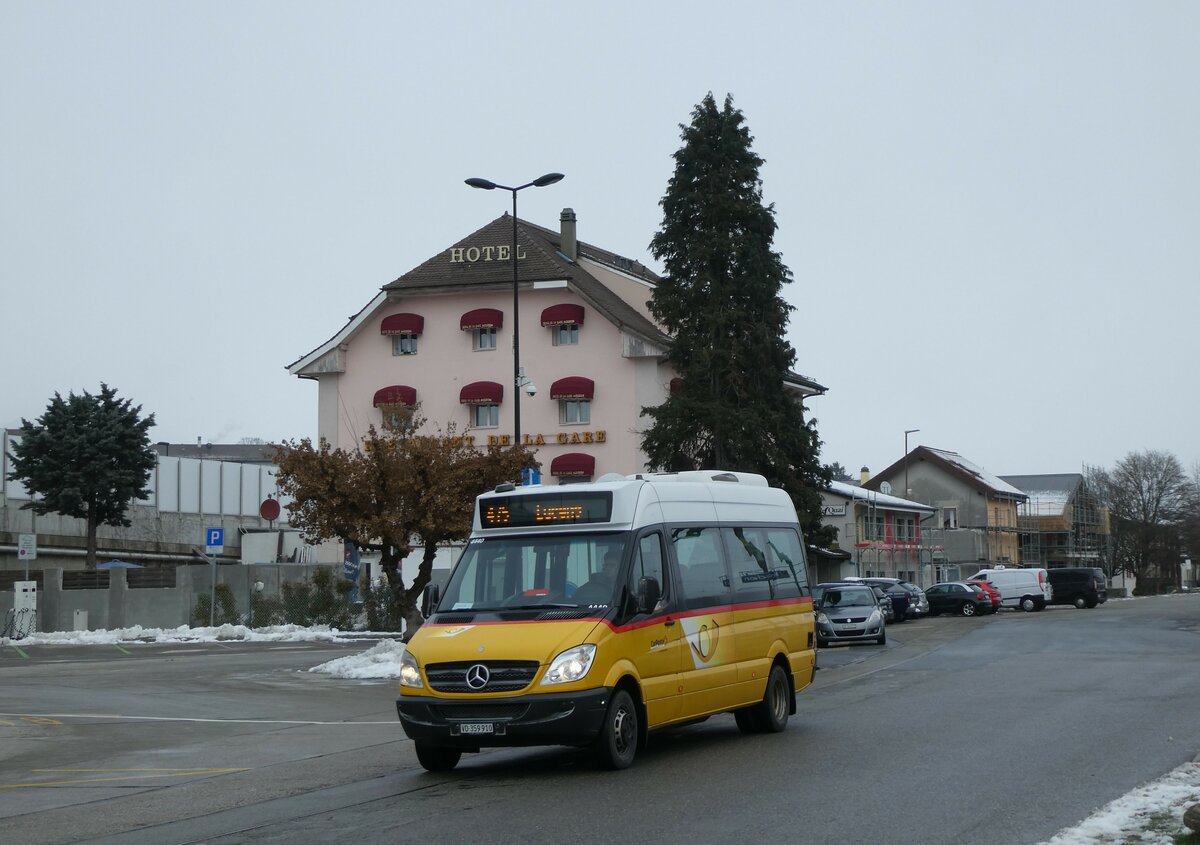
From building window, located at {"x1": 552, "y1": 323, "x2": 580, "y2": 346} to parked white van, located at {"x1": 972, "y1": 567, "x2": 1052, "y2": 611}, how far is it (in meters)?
22.4

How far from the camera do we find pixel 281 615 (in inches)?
1774

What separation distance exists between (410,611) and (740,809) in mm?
24238

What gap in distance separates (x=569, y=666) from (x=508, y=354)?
52.3 metres

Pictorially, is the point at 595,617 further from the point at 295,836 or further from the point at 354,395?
the point at 354,395

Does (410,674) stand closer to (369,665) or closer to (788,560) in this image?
(788,560)

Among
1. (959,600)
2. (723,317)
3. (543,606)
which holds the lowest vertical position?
(959,600)

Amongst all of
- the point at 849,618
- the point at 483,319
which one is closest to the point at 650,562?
the point at 849,618

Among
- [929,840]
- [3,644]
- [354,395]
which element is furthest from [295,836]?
[354,395]

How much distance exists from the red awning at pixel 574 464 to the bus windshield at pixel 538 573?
47.5 metres

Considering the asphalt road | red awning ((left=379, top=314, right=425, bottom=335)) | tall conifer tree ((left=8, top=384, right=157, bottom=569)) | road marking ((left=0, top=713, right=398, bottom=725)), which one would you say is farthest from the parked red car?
road marking ((left=0, top=713, right=398, bottom=725))

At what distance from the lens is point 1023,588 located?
2685 inches

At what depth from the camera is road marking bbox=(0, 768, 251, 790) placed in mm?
13123

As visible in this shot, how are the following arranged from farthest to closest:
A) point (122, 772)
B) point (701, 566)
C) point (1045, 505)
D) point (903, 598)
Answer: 1. point (1045, 505)
2. point (903, 598)
3. point (701, 566)
4. point (122, 772)

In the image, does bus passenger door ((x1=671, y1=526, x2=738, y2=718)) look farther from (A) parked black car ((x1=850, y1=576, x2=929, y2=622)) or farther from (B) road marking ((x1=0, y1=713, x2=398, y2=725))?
(A) parked black car ((x1=850, y1=576, x2=929, y2=622))
